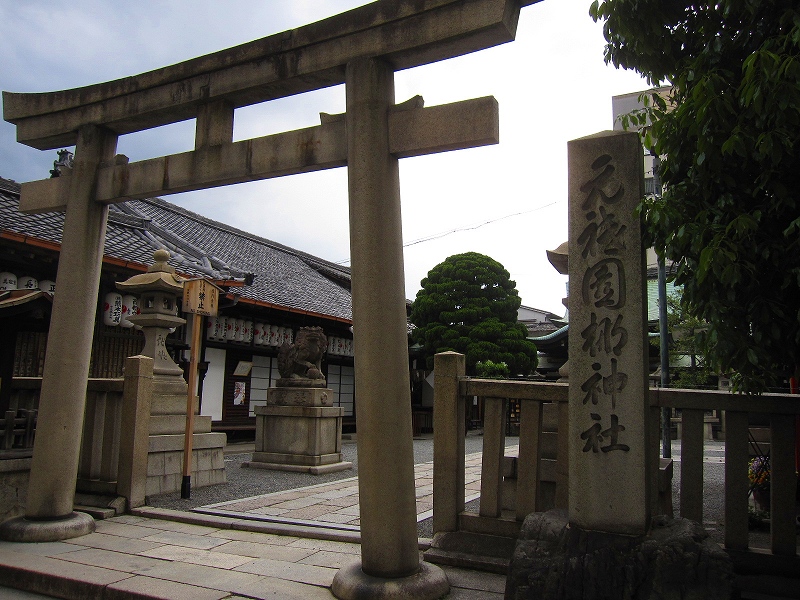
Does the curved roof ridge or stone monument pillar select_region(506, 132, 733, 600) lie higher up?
the curved roof ridge

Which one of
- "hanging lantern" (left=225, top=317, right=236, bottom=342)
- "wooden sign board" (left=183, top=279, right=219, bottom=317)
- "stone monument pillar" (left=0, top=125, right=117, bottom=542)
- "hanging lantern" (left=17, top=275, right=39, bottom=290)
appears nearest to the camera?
"stone monument pillar" (left=0, top=125, right=117, bottom=542)

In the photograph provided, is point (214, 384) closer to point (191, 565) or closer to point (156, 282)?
point (156, 282)

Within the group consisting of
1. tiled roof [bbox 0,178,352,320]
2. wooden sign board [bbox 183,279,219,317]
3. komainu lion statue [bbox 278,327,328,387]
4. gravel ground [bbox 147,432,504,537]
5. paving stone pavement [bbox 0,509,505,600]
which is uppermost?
tiled roof [bbox 0,178,352,320]

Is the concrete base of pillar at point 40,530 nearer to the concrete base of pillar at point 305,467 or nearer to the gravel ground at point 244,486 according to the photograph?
the gravel ground at point 244,486

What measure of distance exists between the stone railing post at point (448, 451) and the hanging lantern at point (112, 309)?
9639 millimetres

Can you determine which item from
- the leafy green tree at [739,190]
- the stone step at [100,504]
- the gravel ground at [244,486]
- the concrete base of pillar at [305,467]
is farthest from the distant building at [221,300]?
the leafy green tree at [739,190]

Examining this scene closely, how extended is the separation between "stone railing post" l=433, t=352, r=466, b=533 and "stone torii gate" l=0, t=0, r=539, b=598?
877 millimetres

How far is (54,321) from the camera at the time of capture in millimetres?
6078

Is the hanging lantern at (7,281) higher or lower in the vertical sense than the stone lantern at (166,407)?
higher

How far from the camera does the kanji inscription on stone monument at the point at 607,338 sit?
3.80 metres

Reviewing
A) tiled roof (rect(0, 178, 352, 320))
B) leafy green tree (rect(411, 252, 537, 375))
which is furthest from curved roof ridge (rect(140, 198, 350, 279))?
leafy green tree (rect(411, 252, 537, 375))

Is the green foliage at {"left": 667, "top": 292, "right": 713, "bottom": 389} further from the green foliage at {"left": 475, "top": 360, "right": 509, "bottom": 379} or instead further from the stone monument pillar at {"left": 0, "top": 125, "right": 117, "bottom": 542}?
the stone monument pillar at {"left": 0, "top": 125, "right": 117, "bottom": 542}

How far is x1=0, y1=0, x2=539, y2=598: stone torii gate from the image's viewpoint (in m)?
4.36

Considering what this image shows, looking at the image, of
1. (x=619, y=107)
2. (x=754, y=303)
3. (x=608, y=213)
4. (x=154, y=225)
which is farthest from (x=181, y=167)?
(x=619, y=107)
